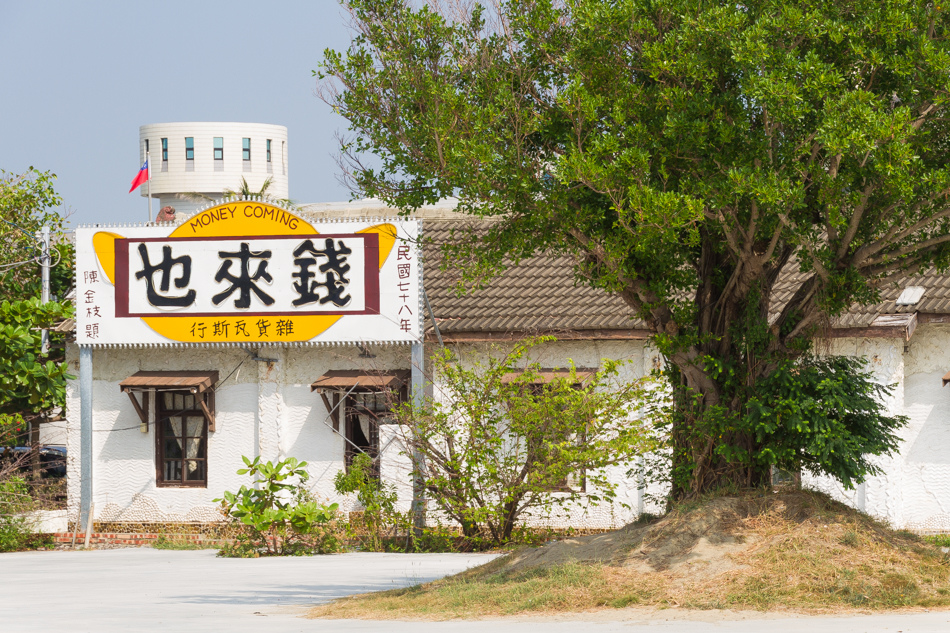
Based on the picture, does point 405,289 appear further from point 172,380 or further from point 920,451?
point 920,451

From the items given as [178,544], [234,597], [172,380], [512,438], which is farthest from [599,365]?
[234,597]

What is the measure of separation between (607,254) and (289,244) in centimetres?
839

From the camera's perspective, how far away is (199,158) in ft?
229

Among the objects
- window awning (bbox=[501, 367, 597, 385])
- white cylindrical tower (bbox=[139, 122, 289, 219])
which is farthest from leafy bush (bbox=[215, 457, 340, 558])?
white cylindrical tower (bbox=[139, 122, 289, 219])

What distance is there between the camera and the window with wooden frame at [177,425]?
738 inches

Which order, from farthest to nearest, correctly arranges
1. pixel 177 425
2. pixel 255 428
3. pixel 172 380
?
pixel 177 425 → pixel 255 428 → pixel 172 380

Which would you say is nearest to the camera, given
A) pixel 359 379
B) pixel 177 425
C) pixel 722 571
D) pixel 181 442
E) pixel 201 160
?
pixel 722 571

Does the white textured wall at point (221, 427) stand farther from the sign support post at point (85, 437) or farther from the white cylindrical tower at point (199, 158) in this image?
the white cylindrical tower at point (199, 158)

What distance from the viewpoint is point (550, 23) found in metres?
10.5

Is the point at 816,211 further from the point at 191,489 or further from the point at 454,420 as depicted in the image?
the point at 191,489

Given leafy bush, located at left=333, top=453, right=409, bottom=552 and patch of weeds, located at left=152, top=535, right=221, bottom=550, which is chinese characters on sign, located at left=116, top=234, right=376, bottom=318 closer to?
leafy bush, located at left=333, top=453, right=409, bottom=552

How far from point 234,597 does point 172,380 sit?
7.14 meters

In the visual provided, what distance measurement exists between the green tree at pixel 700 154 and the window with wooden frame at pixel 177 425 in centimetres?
825

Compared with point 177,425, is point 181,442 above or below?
below
